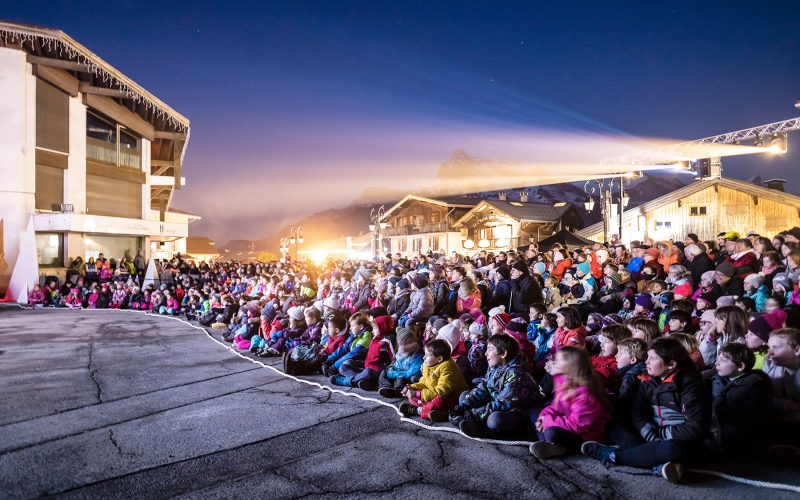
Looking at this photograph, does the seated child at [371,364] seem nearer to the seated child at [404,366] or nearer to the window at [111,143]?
the seated child at [404,366]

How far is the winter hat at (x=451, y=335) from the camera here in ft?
22.7

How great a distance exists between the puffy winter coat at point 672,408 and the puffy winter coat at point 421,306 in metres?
4.61

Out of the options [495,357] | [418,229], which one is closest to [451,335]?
[495,357]

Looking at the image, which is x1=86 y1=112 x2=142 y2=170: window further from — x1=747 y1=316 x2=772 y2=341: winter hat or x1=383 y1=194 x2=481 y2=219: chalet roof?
x1=747 y1=316 x2=772 y2=341: winter hat

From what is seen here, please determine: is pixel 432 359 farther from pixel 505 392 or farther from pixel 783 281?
pixel 783 281

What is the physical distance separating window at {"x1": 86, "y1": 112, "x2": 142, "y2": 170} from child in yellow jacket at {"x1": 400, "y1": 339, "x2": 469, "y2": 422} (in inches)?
1206

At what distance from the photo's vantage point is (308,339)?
9555 mm

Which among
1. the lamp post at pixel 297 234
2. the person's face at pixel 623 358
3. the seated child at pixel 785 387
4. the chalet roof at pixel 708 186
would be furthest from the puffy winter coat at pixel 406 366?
the lamp post at pixel 297 234

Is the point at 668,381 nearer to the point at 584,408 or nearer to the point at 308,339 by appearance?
the point at 584,408

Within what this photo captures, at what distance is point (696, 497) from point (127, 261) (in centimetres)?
2990

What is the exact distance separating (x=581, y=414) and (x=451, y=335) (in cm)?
272

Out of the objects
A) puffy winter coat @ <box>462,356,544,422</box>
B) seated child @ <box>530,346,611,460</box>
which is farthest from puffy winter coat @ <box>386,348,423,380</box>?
seated child @ <box>530,346,611,460</box>

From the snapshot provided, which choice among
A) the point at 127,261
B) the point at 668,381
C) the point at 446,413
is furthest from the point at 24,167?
the point at 668,381

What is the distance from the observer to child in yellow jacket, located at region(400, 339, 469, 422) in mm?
5523
